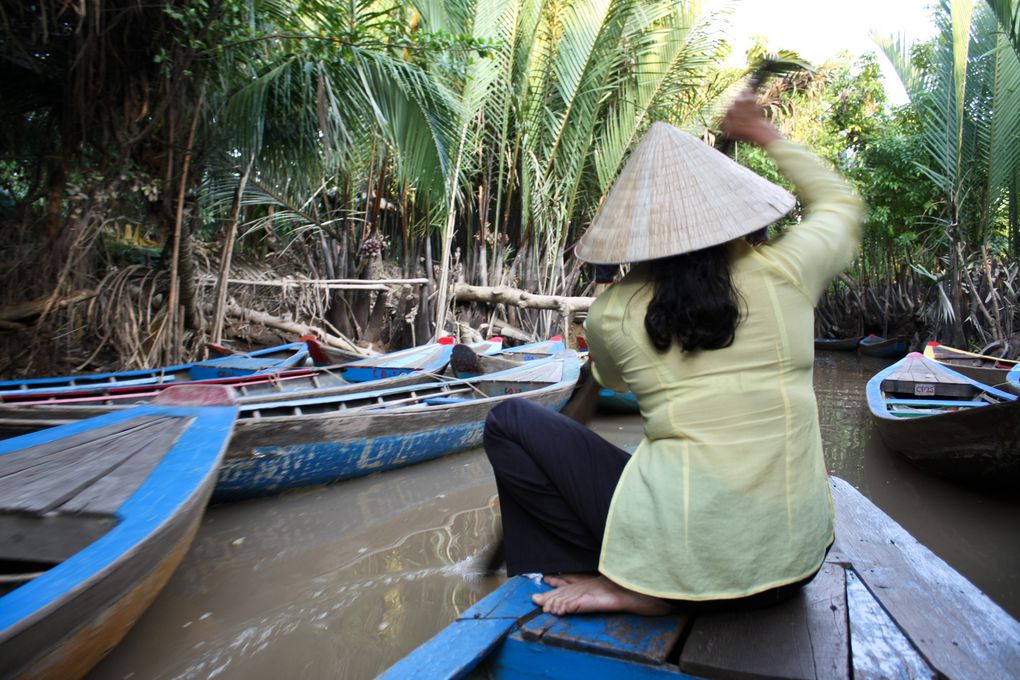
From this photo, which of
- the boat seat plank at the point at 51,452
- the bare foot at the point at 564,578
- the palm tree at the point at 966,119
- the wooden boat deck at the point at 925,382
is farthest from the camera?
the palm tree at the point at 966,119

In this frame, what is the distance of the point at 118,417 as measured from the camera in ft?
10.0

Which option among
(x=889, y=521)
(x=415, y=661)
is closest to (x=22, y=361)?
(x=415, y=661)

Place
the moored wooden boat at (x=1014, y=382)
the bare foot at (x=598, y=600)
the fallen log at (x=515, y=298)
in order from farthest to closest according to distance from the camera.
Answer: the fallen log at (x=515, y=298) < the moored wooden boat at (x=1014, y=382) < the bare foot at (x=598, y=600)

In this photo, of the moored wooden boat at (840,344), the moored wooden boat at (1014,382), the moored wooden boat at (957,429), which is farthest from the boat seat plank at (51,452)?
the moored wooden boat at (840,344)

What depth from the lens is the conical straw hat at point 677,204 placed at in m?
1.20

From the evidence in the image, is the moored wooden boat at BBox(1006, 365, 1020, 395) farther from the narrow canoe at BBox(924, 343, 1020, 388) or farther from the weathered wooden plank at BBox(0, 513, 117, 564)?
the weathered wooden plank at BBox(0, 513, 117, 564)

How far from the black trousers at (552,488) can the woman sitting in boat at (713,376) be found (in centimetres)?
5

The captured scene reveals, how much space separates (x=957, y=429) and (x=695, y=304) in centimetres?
371

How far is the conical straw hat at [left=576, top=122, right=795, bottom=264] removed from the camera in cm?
120

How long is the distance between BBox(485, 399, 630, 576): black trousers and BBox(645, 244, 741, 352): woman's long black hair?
0.93 ft

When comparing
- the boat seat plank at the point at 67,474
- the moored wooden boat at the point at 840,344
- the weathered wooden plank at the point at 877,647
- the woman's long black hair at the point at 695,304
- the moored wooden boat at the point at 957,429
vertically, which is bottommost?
the moored wooden boat at the point at 840,344

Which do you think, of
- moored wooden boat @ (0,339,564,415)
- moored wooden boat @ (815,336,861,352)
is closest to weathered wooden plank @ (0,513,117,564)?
moored wooden boat @ (0,339,564,415)

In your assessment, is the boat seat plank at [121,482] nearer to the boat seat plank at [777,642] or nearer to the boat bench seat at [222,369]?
the boat seat plank at [777,642]

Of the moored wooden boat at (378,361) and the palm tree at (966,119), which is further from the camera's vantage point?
the palm tree at (966,119)
